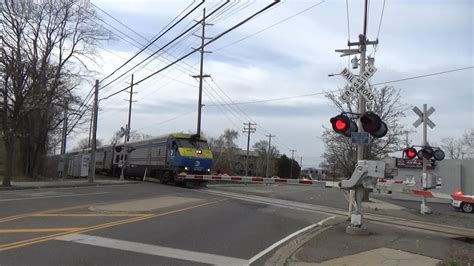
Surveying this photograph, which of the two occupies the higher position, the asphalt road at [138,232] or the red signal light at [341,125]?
the red signal light at [341,125]

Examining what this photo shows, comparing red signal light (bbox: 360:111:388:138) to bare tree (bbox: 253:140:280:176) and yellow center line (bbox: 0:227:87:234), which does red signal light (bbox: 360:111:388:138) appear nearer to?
yellow center line (bbox: 0:227:87:234)

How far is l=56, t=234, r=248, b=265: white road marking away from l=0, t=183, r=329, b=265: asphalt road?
18mm

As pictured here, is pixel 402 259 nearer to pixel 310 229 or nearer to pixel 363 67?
pixel 310 229

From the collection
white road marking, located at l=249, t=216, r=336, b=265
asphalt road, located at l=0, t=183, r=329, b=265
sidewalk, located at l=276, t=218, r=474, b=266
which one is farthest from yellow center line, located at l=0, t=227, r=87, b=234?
sidewalk, located at l=276, t=218, r=474, b=266

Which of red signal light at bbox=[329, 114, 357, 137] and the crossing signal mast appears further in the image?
the crossing signal mast

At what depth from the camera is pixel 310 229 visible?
14.0 meters

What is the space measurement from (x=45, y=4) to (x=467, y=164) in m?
37.7

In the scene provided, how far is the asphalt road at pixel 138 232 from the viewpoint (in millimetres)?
9008

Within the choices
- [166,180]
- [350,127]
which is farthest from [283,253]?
[166,180]

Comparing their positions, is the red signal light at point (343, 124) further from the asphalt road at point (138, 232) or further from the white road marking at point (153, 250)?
the white road marking at point (153, 250)

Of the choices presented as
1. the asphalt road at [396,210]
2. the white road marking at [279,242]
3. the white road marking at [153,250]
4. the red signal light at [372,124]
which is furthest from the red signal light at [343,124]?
the asphalt road at [396,210]

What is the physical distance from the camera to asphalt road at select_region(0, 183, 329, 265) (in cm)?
901

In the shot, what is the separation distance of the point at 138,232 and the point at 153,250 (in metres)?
2.17

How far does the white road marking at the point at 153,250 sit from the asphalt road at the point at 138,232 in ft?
0.06
